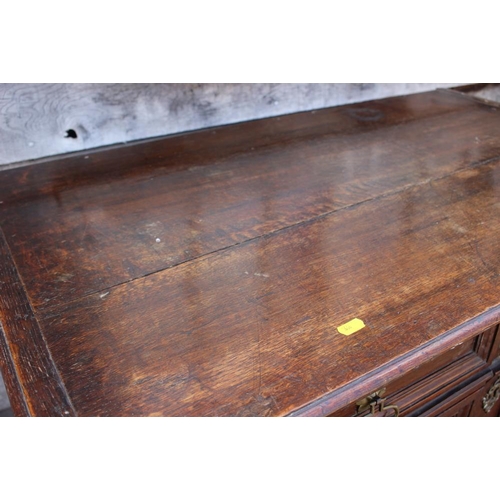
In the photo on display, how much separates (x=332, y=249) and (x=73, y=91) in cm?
79

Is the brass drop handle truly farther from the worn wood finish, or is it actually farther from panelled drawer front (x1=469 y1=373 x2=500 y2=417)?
the worn wood finish

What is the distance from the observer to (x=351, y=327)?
0.75m

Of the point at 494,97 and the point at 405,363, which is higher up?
the point at 494,97

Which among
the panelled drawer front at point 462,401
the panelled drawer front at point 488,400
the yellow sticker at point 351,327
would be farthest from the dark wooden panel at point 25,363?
the panelled drawer front at point 488,400

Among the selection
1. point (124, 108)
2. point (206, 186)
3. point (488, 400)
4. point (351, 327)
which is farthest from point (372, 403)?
point (124, 108)

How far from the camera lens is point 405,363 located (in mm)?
697

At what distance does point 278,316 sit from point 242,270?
0.43 feet

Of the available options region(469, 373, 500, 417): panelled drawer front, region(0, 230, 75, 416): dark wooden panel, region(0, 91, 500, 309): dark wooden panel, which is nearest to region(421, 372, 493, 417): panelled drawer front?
region(469, 373, 500, 417): panelled drawer front

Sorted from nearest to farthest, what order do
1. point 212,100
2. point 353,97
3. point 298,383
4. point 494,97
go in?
1. point 298,383
2. point 212,100
3. point 353,97
4. point 494,97

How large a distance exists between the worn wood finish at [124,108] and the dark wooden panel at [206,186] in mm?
56

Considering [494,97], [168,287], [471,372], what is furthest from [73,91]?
[494,97]

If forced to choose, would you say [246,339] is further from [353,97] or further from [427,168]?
[353,97]

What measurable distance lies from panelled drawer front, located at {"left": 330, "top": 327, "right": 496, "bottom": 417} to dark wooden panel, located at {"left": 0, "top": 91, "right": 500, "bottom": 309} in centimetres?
36

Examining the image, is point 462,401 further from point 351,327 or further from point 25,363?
point 25,363
